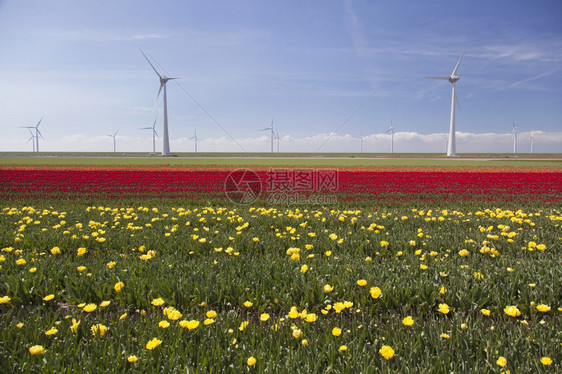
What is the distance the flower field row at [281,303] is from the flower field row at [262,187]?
278 inches

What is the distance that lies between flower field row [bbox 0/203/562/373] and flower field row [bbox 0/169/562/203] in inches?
278

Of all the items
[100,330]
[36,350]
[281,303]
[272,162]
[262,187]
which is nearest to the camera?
[36,350]

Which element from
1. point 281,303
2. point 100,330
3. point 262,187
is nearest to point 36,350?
point 100,330

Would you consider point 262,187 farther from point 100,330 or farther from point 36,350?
point 36,350

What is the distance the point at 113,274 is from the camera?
4652 millimetres

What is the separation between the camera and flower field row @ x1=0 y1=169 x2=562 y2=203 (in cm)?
1492

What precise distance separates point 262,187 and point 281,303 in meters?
13.8

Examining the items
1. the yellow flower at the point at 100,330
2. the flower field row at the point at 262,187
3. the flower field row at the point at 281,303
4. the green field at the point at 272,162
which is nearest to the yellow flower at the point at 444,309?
the flower field row at the point at 281,303

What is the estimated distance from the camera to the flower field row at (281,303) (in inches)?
113

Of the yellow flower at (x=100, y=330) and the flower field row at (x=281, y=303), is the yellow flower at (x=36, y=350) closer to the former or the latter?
the flower field row at (x=281, y=303)

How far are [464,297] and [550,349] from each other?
116 cm

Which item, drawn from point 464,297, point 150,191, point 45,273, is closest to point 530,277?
point 464,297

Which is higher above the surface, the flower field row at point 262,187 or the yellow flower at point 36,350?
the flower field row at point 262,187

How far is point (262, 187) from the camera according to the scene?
17984mm
